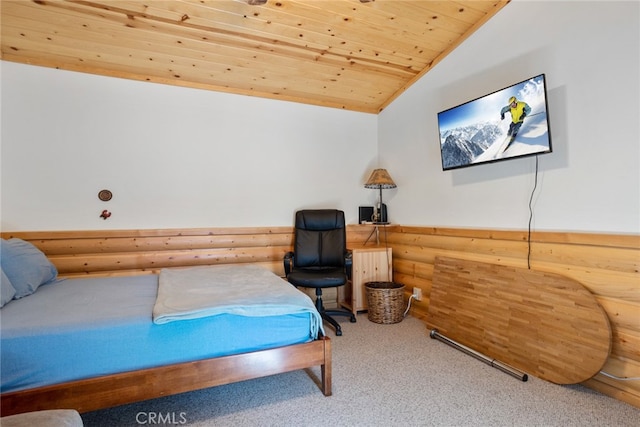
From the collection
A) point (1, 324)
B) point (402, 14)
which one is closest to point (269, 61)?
point (402, 14)

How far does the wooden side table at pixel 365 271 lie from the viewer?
339 centimetres

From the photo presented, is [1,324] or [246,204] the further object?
[246,204]

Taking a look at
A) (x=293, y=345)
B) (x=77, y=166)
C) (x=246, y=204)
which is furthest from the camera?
(x=246, y=204)

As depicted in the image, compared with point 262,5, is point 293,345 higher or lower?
lower

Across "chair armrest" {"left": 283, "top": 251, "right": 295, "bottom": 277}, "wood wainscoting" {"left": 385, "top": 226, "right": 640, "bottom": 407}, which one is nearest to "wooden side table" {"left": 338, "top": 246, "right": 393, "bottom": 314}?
"chair armrest" {"left": 283, "top": 251, "right": 295, "bottom": 277}

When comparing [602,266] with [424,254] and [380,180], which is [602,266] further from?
[380,180]

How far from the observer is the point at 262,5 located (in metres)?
2.42

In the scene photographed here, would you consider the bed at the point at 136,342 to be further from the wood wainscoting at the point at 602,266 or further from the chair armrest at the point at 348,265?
the wood wainscoting at the point at 602,266

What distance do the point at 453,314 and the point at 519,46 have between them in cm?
227

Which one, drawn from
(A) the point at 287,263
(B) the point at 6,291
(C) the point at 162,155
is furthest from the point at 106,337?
(C) the point at 162,155

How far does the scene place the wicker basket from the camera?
312 centimetres

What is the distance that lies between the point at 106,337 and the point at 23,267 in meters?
1.17

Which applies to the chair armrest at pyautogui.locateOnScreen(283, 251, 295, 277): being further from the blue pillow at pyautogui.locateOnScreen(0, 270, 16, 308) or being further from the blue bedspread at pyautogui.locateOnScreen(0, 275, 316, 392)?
the blue pillow at pyautogui.locateOnScreen(0, 270, 16, 308)

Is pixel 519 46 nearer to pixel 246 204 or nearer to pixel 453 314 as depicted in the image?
pixel 453 314
